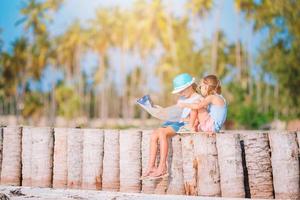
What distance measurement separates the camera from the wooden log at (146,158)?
21.7 feet

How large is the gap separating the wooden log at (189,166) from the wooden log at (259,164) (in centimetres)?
56

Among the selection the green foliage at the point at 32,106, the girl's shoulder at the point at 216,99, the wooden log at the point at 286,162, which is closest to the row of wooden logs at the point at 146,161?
the wooden log at the point at 286,162

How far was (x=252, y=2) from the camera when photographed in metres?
50.5

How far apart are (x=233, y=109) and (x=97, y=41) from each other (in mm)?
36719

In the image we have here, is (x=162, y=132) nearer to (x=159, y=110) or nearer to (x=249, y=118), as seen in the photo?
(x=159, y=110)

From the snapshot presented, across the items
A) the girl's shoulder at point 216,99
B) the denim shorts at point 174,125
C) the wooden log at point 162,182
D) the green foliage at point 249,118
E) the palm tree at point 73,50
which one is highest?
the palm tree at point 73,50

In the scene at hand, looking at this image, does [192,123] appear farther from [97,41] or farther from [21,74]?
[21,74]

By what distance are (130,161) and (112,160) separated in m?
0.24

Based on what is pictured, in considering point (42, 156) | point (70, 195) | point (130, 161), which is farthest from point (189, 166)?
point (42, 156)

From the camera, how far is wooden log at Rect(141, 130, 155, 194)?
6613 millimetres

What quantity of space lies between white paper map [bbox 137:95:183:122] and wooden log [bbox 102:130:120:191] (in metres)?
0.47

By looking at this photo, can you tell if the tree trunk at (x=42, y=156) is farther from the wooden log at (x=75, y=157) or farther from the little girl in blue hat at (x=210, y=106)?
the little girl in blue hat at (x=210, y=106)

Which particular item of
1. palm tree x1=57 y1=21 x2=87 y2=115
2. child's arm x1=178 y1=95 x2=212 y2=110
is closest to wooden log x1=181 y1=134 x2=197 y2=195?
child's arm x1=178 y1=95 x2=212 y2=110

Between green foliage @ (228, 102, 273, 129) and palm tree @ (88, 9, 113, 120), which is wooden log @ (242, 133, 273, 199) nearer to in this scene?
green foliage @ (228, 102, 273, 129)
